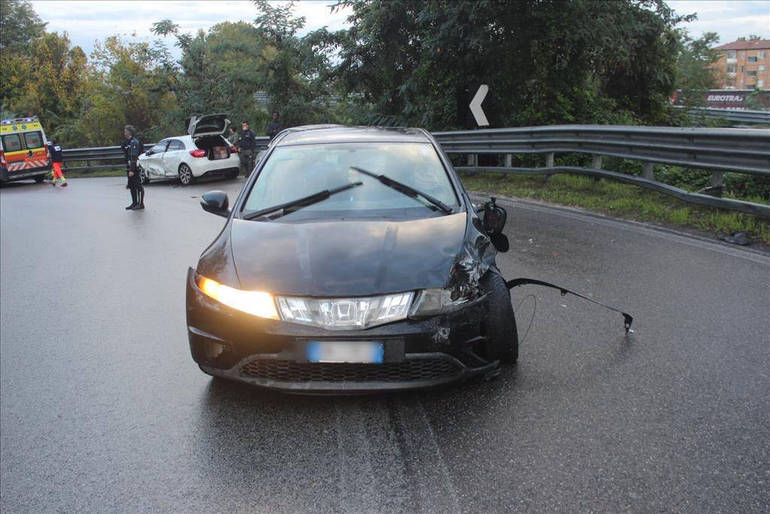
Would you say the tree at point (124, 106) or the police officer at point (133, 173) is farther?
the tree at point (124, 106)

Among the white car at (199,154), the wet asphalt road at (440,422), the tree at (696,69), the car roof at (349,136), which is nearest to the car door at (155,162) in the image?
the white car at (199,154)

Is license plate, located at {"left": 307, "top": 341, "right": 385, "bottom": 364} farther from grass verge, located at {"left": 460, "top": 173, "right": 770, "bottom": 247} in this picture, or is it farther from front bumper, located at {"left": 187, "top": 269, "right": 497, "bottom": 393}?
grass verge, located at {"left": 460, "top": 173, "right": 770, "bottom": 247}

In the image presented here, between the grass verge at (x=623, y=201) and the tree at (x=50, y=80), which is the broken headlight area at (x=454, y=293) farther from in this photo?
the tree at (x=50, y=80)

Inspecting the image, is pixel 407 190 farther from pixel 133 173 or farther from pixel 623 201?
pixel 133 173

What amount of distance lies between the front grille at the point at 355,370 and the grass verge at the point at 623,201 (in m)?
5.63

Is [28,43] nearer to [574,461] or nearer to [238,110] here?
[238,110]

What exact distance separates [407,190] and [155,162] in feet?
62.1

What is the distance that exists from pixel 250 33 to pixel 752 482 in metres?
30.8

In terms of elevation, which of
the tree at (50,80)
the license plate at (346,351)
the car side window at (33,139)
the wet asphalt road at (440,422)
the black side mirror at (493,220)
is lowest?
the wet asphalt road at (440,422)

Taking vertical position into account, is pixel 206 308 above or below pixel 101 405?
above

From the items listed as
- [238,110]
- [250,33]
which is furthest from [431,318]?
[238,110]

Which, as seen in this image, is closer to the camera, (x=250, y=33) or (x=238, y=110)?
(x=250, y=33)

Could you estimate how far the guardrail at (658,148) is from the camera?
8.30 metres

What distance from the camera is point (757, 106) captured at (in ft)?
123
